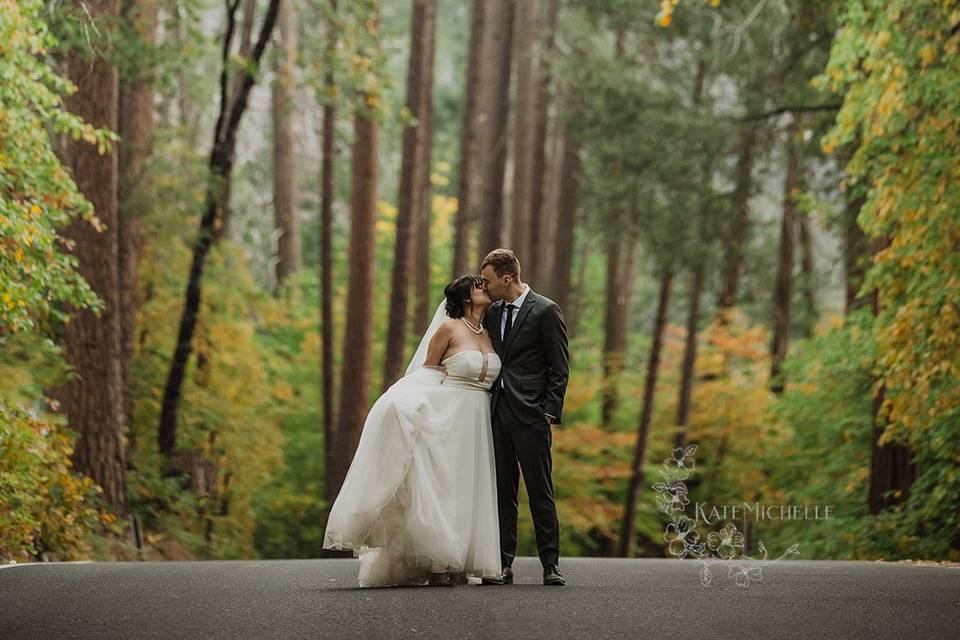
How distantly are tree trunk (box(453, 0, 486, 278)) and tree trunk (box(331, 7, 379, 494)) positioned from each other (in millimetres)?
7668

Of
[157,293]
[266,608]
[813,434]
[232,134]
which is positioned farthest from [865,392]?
[266,608]

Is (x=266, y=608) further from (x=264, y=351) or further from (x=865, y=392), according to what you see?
(x=264, y=351)

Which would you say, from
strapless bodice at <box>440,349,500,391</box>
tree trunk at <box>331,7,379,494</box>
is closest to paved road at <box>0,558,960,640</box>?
strapless bodice at <box>440,349,500,391</box>

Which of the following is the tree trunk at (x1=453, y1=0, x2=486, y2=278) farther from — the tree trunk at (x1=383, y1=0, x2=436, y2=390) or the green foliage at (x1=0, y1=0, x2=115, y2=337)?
the green foliage at (x1=0, y1=0, x2=115, y2=337)

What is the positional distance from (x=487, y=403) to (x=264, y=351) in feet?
67.5

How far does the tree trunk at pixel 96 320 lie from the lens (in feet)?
57.3

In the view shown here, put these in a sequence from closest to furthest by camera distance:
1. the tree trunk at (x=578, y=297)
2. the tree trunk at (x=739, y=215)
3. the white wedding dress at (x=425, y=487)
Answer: the white wedding dress at (x=425, y=487) < the tree trunk at (x=739, y=215) < the tree trunk at (x=578, y=297)

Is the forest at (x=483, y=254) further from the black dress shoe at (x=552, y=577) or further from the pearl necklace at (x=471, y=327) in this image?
the pearl necklace at (x=471, y=327)

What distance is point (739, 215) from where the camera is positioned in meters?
30.1

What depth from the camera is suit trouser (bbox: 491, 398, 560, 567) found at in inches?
381

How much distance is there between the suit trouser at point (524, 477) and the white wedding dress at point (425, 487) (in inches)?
4.7

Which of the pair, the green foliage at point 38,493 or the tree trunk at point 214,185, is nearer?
the green foliage at point 38,493

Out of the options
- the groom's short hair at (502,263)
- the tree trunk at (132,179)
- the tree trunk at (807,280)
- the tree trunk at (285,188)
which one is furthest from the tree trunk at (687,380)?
the groom's short hair at (502,263)

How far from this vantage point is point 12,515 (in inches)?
503
